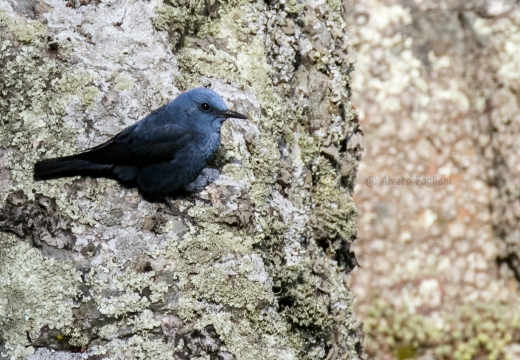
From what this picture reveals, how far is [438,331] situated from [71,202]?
5060mm

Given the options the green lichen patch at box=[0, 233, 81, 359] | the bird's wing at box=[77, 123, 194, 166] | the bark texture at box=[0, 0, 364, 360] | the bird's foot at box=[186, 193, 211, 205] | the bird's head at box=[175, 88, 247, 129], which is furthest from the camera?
the bird's head at box=[175, 88, 247, 129]

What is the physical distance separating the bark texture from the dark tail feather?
6cm

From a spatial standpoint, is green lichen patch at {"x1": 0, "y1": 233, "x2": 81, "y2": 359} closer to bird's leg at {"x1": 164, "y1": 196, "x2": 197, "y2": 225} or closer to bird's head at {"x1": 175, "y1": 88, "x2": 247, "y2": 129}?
bird's leg at {"x1": 164, "y1": 196, "x2": 197, "y2": 225}

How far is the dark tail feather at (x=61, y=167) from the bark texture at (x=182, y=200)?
0.20 ft

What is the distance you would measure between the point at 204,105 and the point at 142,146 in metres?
0.43

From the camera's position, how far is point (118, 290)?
3.50 metres

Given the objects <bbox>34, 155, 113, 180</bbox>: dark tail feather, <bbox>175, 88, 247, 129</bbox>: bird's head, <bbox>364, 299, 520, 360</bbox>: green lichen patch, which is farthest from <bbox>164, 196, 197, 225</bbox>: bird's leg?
<bbox>364, 299, 520, 360</bbox>: green lichen patch

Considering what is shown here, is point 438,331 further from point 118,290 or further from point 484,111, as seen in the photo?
point 118,290

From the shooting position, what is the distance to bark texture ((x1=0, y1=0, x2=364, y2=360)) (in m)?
3.49

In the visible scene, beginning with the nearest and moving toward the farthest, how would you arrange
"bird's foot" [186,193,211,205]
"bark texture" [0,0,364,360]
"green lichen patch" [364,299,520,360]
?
"bark texture" [0,0,364,360]
"bird's foot" [186,193,211,205]
"green lichen patch" [364,299,520,360]

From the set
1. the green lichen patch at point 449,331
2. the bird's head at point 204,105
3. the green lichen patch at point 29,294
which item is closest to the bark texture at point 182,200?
the green lichen patch at point 29,294

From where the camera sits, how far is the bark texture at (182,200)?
11.5 ft

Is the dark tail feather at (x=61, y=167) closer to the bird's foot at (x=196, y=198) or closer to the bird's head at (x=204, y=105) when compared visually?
the bird's foot at (x=196, y=198)

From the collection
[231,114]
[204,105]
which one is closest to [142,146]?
[204,105]
